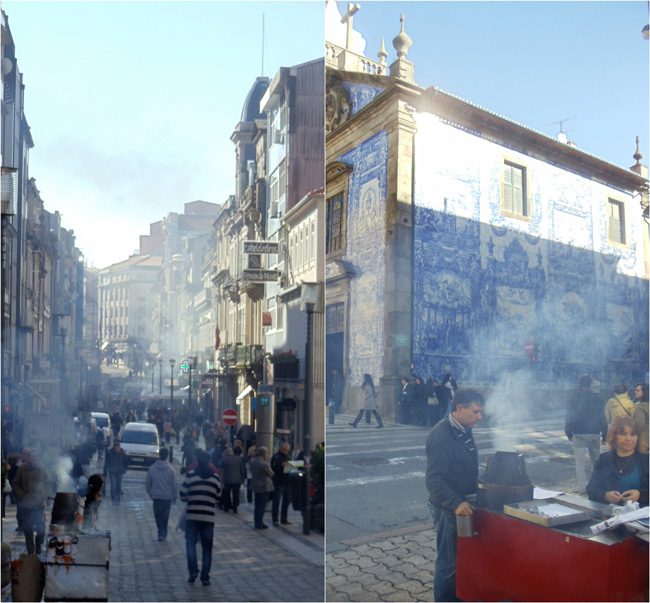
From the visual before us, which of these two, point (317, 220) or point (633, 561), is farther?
point (317, 220)

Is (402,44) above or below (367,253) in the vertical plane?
above

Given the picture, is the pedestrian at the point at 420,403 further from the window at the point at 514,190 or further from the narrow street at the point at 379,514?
the window at the point at 514,190

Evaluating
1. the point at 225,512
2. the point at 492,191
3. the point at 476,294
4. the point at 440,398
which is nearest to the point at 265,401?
the point at 225,512

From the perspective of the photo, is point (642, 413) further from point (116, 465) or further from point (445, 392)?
point (116, 465)

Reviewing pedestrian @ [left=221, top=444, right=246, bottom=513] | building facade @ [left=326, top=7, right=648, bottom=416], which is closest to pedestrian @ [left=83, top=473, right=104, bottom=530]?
pedestrian @ [left=221, top=444, right=246, bottom=513]

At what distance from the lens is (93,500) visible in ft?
11.9

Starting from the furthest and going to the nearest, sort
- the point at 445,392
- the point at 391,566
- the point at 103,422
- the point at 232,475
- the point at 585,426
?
1. the point at 103,422
2. the point at 232,475
3. the point at 585,426
4. the point at 445,392
5. the point at 391,566

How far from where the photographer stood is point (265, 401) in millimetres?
3520

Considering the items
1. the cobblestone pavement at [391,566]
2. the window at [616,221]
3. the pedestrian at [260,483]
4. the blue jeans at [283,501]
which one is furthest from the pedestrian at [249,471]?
the window at [616,221]

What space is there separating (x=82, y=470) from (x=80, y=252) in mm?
1075

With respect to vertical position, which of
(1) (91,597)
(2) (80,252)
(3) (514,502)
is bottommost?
(1) (91,597)

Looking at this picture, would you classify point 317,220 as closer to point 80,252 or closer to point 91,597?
point 80,252

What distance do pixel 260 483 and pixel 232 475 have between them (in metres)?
0.14

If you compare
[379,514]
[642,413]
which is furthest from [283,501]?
[642,413]
